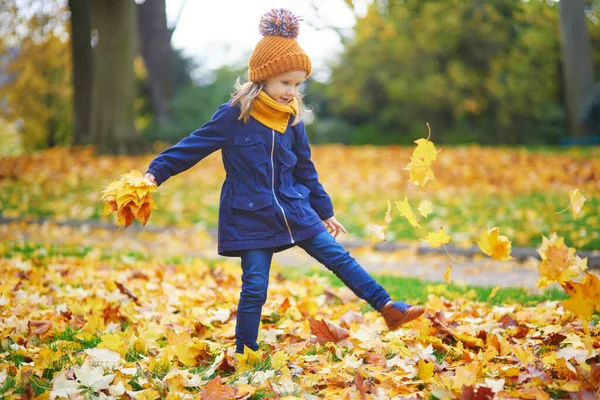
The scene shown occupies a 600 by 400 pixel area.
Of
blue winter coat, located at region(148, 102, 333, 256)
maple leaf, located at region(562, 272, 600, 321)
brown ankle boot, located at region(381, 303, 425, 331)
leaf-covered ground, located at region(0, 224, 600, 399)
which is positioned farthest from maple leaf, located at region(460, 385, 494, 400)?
blue winter coat, located at region(148, 102, 333, 256)

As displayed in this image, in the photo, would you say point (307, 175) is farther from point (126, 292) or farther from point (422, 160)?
point (126, 292)

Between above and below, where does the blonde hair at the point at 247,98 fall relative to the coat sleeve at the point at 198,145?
above

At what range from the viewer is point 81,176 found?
11359 mm

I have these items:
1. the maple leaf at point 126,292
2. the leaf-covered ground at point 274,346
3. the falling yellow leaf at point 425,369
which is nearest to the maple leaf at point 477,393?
the leaf-covered ground at point 274,346

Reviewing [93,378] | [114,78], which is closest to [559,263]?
[93,378]

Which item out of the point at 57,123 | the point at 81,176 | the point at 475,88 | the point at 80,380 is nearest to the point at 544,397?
the point at 80,380

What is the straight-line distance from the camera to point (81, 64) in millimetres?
15688

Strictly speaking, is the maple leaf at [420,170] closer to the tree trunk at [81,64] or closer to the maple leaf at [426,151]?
the maple leaf at [426,151]

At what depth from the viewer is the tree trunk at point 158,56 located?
22.5 metres

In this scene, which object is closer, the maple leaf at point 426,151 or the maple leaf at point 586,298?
the maple leaf at point 586,298

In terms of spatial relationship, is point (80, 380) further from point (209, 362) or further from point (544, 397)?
point (544, 397)

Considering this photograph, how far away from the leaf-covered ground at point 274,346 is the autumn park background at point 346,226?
13 millimetres

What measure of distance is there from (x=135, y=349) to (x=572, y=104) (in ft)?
54.6

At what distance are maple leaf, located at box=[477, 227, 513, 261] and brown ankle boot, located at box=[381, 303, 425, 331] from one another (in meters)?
0.44
